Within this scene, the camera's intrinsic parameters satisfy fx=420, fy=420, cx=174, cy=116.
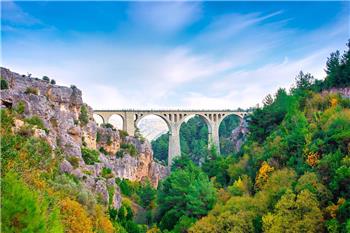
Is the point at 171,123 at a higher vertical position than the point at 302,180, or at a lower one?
higher

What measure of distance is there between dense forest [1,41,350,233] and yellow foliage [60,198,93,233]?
0.13 ft

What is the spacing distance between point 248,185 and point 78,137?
13.4 meters

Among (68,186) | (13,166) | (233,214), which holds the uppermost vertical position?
(13,166)

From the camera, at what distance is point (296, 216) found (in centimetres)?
1452

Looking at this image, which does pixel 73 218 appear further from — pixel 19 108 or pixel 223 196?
pixel 19 108

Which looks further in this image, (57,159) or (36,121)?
(36,121)

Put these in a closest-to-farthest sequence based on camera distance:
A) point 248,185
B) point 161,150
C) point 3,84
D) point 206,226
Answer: point 206,226, point 248,185, point 3,84, point 161,150

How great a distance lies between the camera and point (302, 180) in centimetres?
1536

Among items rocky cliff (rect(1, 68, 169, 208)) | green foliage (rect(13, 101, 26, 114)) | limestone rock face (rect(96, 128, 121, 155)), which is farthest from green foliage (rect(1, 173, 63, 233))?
limestone rock face (rect(96, 128, 121, 155))

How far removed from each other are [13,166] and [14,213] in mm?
2310

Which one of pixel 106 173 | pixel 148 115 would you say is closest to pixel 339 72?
pixel 106 173

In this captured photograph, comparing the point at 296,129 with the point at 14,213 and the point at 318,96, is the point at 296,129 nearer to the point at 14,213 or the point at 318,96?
the point at 318,96

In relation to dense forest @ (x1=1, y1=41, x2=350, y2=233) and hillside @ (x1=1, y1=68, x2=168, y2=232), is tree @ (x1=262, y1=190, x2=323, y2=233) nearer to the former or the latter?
dense forest @ (x1=1, y1=41, x2=350, y2=233)

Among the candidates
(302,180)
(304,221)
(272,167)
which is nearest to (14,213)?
(304,221)
